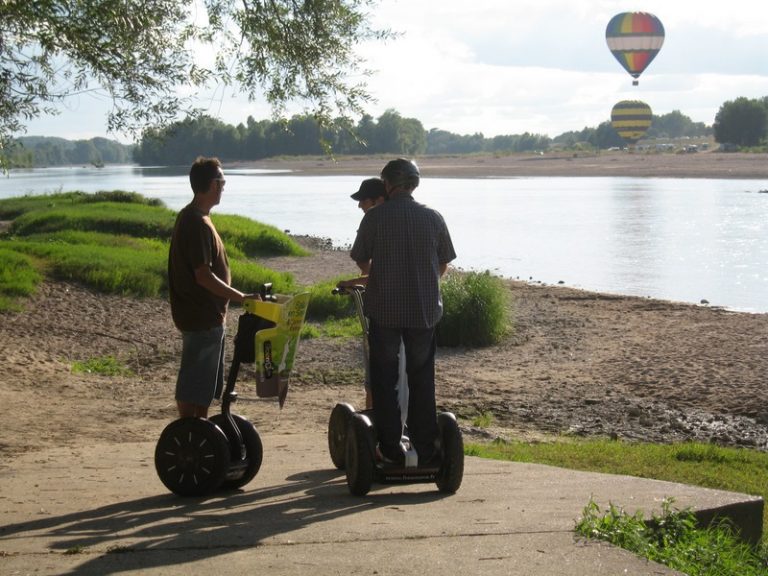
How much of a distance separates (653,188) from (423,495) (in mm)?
69627

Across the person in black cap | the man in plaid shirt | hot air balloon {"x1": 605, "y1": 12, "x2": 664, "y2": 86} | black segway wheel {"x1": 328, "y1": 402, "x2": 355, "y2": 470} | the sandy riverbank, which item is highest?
hot air balloon {"x1": 605, "y1": 12, "x2": 664, "y2": 86}

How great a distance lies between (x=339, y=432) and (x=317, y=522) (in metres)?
1.56

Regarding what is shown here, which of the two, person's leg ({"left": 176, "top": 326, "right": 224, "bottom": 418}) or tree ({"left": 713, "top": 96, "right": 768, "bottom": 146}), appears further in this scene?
tree ({"left": 713, "top": 96, "right": 768, "bottom": 146})

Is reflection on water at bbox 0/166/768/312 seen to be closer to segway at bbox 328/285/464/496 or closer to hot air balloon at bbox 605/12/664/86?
hot air balloon at bbox 605/12/664/86

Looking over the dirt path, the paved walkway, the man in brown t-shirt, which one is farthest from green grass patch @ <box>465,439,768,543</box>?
the man in brown t-shirt

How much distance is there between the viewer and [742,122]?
129 metres

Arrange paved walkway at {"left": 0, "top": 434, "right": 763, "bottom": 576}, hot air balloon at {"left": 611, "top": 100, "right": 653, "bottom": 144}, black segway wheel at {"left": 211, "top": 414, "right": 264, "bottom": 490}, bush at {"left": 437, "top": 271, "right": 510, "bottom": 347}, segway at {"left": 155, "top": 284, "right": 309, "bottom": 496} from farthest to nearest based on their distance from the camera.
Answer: hot air balloon at {"left": 611, "top": 100, "right": 653, "bottom": 144} → bush at {"left": 437, "top": 271, "right": 510, "bottom": 347} → black segway wheel at {"left": 211, "top": 414, "right": 264, "bottom": 490} → segway at {"left": 155, "top": 284, "right": 309, "bottom": 496} → paved walkway at {"left": 0, "top": 434, "right": 763, "bottom": 576}

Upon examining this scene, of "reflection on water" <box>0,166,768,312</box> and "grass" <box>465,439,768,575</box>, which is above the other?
"grass" <box>465,439,768,575</box>

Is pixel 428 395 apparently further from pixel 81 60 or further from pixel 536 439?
pixel 81 60

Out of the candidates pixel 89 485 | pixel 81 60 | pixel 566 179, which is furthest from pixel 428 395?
pixel 566 179

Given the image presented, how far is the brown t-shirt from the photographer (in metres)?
6.31

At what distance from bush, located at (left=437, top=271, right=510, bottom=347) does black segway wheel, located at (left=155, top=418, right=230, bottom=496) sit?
33.1 feet

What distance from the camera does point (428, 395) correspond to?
6.41 metres

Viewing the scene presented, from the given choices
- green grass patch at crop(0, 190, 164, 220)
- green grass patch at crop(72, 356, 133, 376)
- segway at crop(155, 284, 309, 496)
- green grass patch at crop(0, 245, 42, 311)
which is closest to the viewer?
segway at crop(155, 284, 309, 496)
